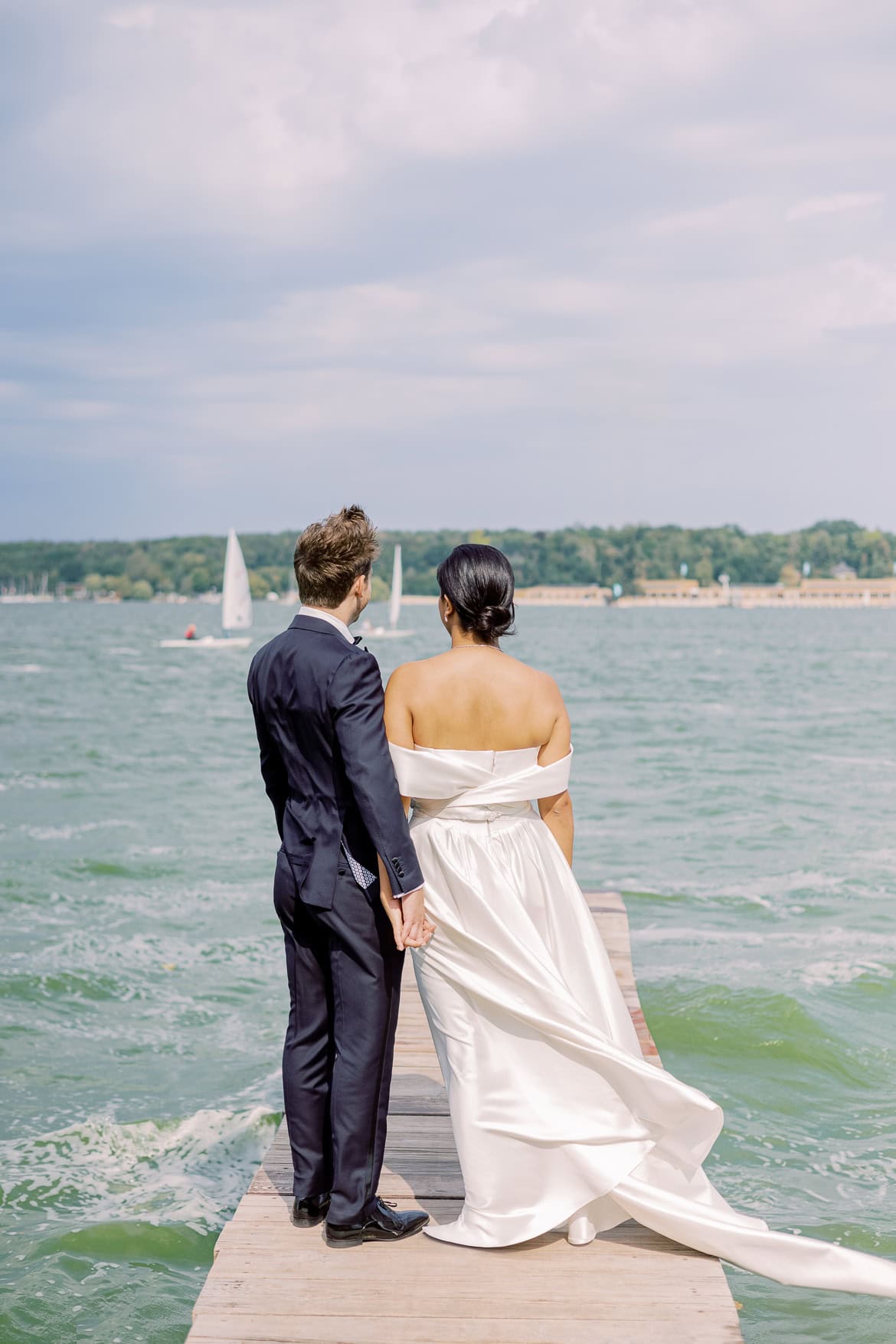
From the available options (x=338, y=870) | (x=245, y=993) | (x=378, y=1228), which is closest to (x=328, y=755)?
(x=338, y=870)

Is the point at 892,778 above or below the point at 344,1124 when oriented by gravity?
below

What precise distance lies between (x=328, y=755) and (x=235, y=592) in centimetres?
5913

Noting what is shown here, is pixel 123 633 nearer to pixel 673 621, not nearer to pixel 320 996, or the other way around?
pixel 673 621

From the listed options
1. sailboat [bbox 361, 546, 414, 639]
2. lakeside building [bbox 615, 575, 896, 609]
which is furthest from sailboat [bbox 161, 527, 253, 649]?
lakeside building [bbox 615, 575, 896, 609]

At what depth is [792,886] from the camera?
13227 millimetres

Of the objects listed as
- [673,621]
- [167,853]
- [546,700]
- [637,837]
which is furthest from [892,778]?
[673,621]

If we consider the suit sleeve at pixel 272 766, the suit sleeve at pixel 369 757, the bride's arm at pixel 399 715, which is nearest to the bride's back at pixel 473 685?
the bride's arm at pixel 399 715

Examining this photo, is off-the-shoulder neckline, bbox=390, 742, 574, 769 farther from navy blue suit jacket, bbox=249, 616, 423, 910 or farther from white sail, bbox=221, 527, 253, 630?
white sail, bbox=221, 527, 253, 630

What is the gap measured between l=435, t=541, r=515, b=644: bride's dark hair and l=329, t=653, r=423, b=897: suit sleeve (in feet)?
1.21

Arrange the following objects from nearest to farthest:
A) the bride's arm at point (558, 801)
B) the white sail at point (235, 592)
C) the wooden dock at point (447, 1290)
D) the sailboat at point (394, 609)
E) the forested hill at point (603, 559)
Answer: the wooden dock at point (447, 1290) → the bride's arm at point (558, 801) → the white sail at point (235, 592) → the sailboat at point (394, 609) → the forested hill at point (603, 559)

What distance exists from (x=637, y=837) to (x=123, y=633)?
91.0 m

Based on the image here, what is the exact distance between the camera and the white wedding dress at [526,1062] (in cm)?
342

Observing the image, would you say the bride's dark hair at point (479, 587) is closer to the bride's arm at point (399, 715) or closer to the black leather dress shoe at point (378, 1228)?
the bride's arm at point (399, 715)

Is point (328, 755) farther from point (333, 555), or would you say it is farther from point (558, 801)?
point (558, 801)
